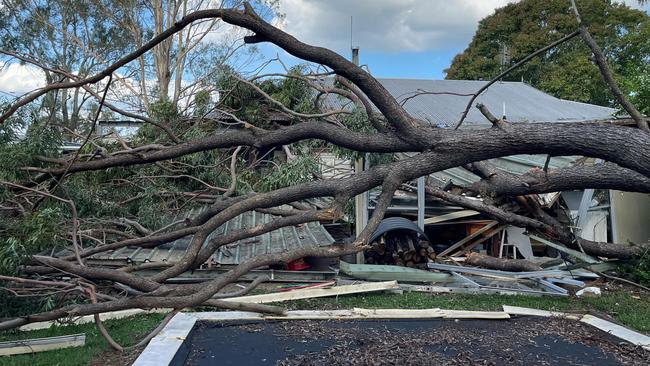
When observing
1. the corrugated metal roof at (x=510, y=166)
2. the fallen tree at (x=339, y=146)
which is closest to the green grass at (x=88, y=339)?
the fallen tree at (x=339, y=146)

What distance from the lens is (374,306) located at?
5520mm

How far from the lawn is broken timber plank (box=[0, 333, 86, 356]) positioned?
8cm

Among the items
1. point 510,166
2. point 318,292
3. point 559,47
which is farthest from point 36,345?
point 559,47

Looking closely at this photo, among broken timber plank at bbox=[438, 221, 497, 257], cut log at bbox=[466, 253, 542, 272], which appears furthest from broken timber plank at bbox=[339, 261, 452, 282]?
broken timber plank at bbox=[438, 221, 497, 257]

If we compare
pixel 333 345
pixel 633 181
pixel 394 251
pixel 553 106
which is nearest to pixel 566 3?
pixel 553 106

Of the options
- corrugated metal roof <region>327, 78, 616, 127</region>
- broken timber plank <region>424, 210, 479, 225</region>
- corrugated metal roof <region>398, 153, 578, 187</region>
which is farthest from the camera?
corrugated metal roof <region>327, 78, 616, 127</region>

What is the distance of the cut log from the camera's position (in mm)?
6945

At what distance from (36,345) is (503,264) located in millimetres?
5525

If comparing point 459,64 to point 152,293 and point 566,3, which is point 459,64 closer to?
point 566,3

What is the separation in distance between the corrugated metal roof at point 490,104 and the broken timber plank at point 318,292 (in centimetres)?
899

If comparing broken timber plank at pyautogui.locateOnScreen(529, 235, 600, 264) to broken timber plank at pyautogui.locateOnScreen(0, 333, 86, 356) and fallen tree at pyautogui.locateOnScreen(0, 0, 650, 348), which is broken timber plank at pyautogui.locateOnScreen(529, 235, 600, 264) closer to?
fallen tree at pyautogui.locateOnScreen(0, 0, 650, 348)

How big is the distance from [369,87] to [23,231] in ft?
11.0

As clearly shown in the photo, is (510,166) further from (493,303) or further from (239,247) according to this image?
(239,247)

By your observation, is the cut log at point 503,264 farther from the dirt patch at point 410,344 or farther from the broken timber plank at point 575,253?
the dirt patch at point 410,344
